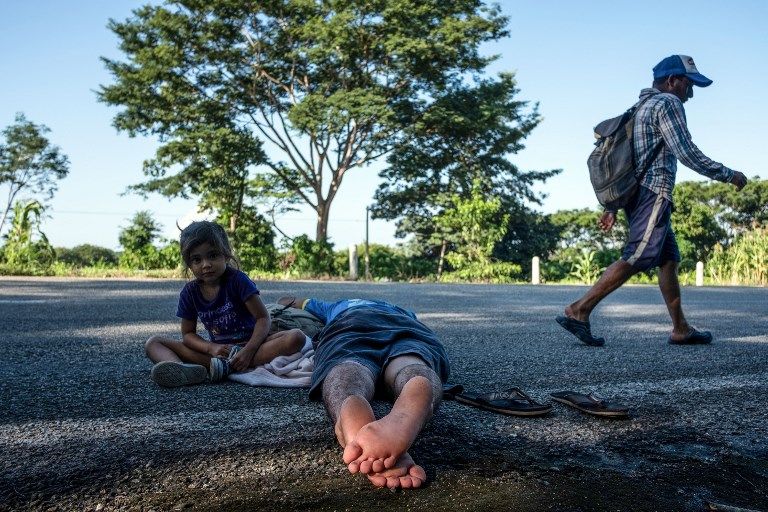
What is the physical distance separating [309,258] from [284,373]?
53.1ft

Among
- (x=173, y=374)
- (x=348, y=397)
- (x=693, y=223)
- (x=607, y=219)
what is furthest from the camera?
(x=693, y=223)

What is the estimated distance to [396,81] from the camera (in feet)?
75.6

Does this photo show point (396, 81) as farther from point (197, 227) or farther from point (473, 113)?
point (197, 227)

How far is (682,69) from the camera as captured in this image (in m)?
4.83

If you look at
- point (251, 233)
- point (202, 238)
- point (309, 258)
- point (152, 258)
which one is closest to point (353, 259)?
point (309, 258)

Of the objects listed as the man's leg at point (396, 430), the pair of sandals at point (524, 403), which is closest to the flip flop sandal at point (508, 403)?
the pair of sandals at point (524, 403)

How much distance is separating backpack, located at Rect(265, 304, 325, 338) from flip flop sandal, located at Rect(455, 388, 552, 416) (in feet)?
3.75

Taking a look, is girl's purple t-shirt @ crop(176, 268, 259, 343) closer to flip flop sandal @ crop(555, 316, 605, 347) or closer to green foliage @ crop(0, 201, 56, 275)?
flip flop sandal @ crop(555, 316, 605, 347)

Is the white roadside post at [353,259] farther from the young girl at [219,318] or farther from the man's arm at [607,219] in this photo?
the young girl at [219,318]

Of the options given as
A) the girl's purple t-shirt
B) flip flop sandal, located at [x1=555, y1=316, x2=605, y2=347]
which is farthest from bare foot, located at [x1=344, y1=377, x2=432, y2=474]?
flip flop sandal, located at [x1=555, y1=316, x2=605, y2=347]

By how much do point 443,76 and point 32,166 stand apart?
71.9 feet

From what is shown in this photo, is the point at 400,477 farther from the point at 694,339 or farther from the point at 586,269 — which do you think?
the point at 586,269

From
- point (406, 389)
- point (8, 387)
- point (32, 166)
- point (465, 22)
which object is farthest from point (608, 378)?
point (32, 166)

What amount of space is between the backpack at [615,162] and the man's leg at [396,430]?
2984 millimetres
